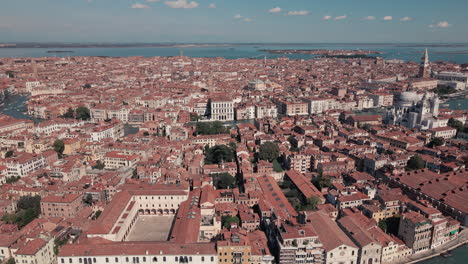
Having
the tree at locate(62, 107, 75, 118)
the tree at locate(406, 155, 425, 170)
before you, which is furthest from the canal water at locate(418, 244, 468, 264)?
the tree at locate(62, 107, 75, 118)

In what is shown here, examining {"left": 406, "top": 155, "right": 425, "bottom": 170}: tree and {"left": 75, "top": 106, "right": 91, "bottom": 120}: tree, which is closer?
{"left": 406, "top": 155, "right": 425, "bottom": 170}: tree

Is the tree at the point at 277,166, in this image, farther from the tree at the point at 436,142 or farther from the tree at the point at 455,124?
the tree at the point at 455,124

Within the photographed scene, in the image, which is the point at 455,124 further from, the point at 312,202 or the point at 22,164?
the point at 22,164

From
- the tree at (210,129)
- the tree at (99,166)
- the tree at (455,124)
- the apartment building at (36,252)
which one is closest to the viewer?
the apartment building at (36,252)

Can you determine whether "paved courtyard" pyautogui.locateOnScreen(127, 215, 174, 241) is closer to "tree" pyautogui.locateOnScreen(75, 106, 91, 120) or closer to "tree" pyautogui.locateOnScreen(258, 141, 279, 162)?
"tree" pyautogui.locateOnScreen(258, 141, 279, 162)

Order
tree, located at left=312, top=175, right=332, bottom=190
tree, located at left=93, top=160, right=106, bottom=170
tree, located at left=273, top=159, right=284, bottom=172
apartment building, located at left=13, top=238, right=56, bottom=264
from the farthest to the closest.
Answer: tree, located at left=93, top=160, right=106, bottom=170
tree, located at left=273, top=159, right=284, bottom=172
tree, located at left=312, top=175, right=332, bottom=190
apartment building, located at left=13, top=238, right=56, bottom=264

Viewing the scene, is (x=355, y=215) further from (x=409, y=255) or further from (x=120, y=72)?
(x=120, y=72)

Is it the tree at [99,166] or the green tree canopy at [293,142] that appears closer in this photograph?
the tree at [99,166]

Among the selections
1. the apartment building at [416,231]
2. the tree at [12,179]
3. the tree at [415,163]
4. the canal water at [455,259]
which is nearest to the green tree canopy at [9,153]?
the tree at [12,179]
